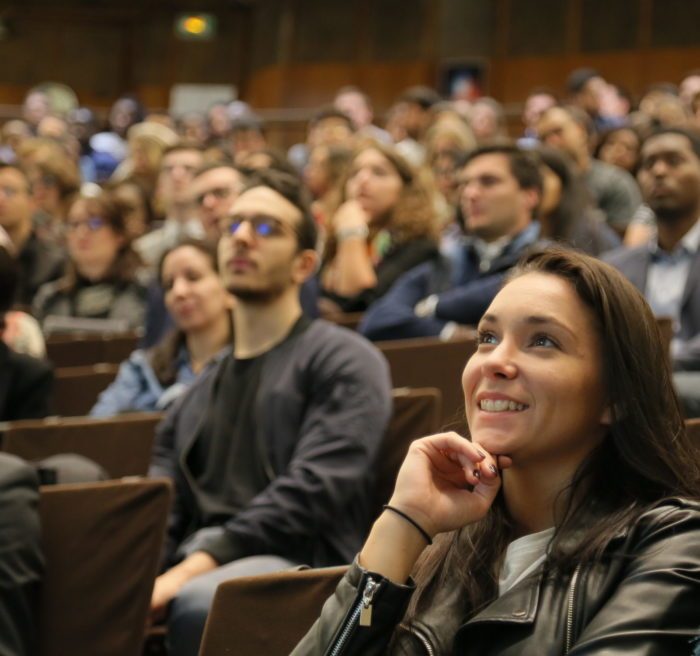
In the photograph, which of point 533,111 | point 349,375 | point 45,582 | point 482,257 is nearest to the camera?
point 45,582

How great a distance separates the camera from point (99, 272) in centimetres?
412

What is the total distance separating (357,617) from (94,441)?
1309 mm

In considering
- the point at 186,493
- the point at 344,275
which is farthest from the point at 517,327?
the point at 344,275

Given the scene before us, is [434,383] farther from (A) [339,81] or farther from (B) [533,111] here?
(A) [339,81]

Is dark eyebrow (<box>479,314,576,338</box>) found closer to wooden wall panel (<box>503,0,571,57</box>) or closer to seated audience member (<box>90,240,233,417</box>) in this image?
seated audience member (<box>90,240,233,417</box>)

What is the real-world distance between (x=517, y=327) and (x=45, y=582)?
3.11ft

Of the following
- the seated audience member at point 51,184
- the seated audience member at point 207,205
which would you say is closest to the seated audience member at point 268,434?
the seated audience member at point 207,205

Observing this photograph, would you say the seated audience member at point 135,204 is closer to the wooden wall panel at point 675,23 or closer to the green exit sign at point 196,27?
the wooden wall panel at point 675,23

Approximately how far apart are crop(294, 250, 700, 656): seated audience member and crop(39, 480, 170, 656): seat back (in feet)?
2.21

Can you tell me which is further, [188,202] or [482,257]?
[188,202]

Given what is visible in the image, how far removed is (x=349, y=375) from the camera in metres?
2.30

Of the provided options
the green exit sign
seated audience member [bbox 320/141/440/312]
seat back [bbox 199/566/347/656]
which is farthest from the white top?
the green exit sign

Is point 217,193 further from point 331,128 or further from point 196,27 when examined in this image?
point 196,27

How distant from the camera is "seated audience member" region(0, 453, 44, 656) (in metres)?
1.86
